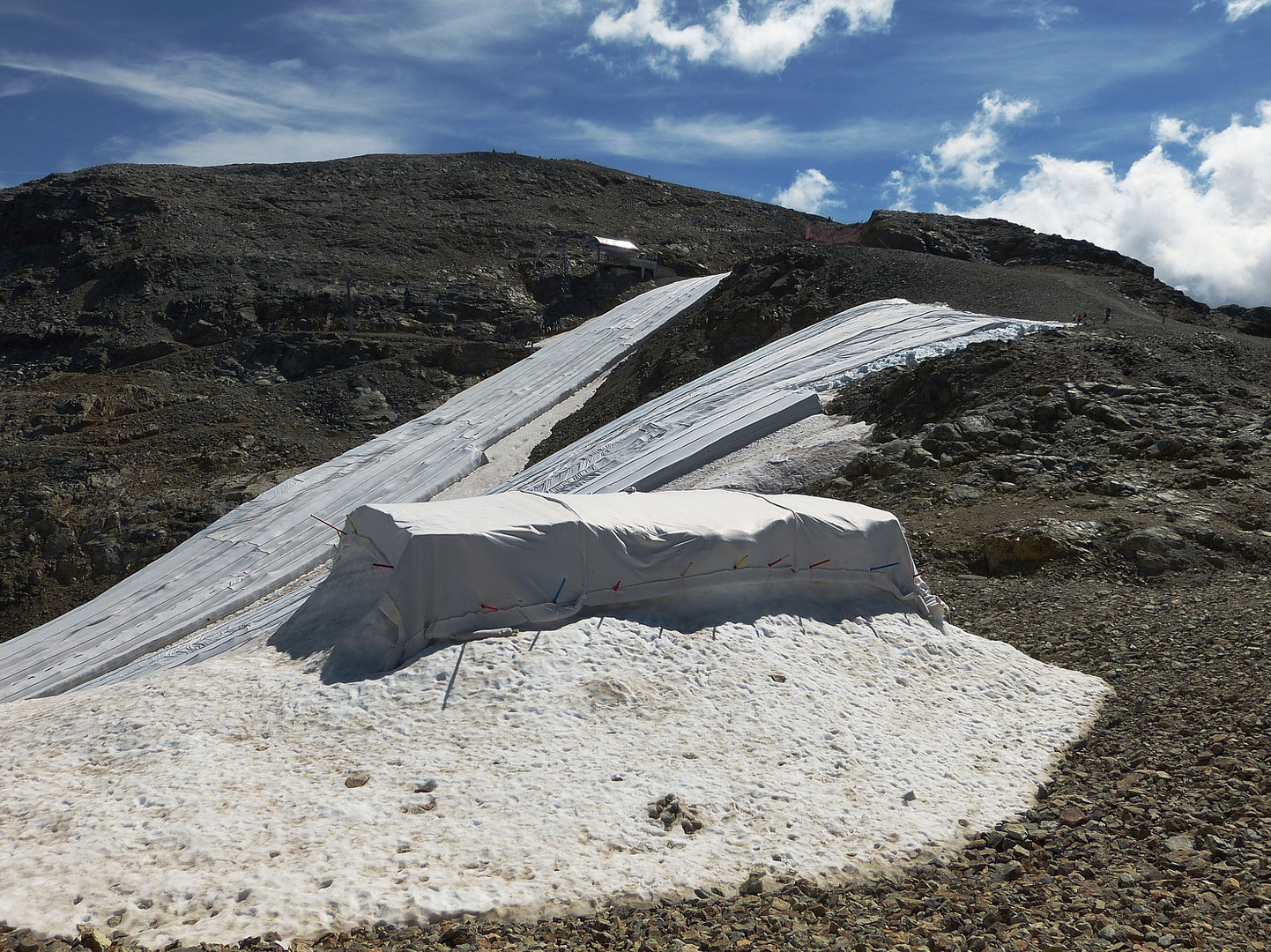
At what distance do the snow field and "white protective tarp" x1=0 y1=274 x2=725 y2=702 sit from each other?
428 inches

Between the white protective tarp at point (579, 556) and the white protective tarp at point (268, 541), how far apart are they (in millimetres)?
9907

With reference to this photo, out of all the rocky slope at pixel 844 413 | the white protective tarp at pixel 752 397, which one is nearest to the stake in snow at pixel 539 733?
the rocky slope at pixel 844 413

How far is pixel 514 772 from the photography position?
6.55 meters

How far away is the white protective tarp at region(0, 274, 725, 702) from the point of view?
18516mm

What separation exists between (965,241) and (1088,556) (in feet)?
95.1

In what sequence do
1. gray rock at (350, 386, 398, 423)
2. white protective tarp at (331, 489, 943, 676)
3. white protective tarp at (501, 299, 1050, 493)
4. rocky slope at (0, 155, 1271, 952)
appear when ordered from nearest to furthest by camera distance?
rocky slope at (0, 155, 1271, 952), white protective tarp at (331, 489, 943, 676), white protective tarp at (501, 299, 1050, 493), gray rock at (350, 386, 398, 423)

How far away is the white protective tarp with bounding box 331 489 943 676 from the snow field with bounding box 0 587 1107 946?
32 centimetres

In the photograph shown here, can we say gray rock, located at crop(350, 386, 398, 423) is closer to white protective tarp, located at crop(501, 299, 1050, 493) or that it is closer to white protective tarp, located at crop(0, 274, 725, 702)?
white protective tarp, located at crop(0, 274, 725, 702)

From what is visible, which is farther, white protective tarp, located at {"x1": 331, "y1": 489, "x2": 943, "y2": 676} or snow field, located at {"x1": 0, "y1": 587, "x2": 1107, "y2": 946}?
white protective tarp, located at {"x1": 331, "y1": 489, "x2": 943, "y2": 676}

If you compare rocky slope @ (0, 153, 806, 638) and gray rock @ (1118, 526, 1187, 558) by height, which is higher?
rocky slope @ (0, 153, 806, 638)

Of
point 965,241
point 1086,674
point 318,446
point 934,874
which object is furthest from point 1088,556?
point 965,241

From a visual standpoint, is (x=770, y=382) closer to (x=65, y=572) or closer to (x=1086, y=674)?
(x=1086, y=674)

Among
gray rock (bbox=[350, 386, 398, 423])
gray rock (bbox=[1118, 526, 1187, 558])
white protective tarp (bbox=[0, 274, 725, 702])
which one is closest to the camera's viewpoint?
gray rock (bbox=[1118, 526, 1187, 558])

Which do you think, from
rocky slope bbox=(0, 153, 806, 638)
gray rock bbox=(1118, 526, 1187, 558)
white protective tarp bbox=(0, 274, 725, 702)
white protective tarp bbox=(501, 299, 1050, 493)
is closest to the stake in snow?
gray rock bbox=(1118, 526, 1187, 558)
